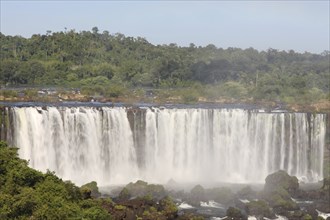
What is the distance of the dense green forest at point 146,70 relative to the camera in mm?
47719

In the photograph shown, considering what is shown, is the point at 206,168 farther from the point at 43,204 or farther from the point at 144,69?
the point at 144,69

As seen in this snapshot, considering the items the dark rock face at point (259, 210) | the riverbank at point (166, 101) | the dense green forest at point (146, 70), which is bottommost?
the dark rock face at point (259, 210)

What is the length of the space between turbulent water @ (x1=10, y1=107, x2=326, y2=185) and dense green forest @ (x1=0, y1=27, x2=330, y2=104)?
9.96 m

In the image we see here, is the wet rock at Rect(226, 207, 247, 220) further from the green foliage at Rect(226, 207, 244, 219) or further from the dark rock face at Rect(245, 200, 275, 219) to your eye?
the dark rock face at Rect(245, 200, 275, 219)

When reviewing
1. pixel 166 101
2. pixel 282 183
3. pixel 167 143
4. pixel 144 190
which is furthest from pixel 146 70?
pixel 144 190

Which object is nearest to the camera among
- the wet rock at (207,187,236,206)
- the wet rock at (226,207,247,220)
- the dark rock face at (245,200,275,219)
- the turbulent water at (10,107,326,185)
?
the wet rock at (226,207,247,220)

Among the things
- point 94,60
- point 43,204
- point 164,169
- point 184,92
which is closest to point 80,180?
point 164,169

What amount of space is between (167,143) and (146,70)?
29502mm

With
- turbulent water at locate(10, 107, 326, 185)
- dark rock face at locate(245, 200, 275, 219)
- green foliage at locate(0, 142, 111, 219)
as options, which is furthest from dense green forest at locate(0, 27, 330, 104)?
green foliage at locate(0, 142, 111, 219)

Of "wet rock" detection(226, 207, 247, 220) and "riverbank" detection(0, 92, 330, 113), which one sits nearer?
"wet rock" detection(226, 207, 247, 220)

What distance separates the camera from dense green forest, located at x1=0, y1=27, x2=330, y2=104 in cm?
4772

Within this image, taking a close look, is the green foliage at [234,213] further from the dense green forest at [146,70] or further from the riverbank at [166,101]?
the dense green forest at [146,70]

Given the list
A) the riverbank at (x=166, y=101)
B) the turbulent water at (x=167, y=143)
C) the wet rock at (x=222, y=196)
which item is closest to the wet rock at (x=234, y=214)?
the wet rock at (x=222, y=196)

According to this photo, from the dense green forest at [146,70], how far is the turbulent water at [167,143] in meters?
9.96
